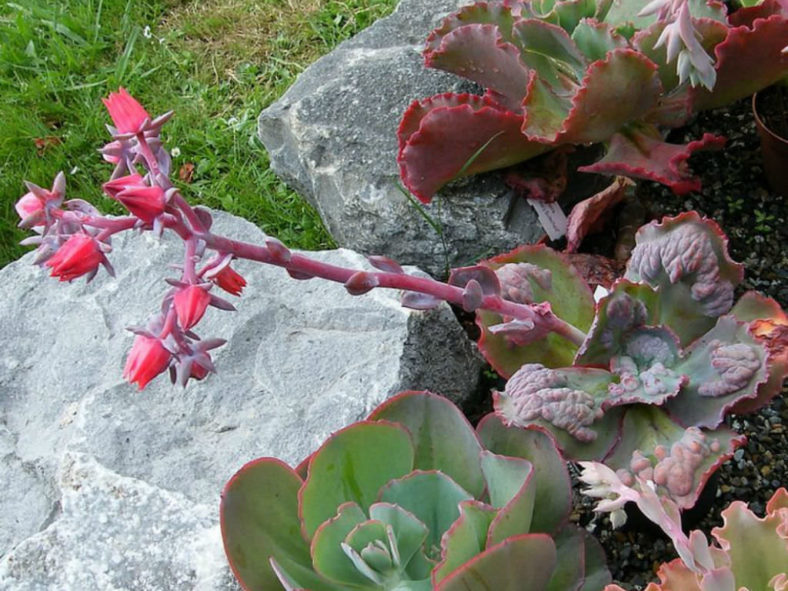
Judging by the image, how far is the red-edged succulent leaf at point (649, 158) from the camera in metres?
1.62

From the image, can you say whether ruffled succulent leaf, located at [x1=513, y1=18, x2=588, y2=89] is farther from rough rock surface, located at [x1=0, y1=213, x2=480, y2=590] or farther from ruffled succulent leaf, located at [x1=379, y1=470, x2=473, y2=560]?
ruffled succulent leaf, located at [x1=379, y1=470, x2=473, y2=560]

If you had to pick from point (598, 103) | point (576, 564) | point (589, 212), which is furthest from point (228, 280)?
point (589, 212)

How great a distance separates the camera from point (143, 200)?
91 centimetres

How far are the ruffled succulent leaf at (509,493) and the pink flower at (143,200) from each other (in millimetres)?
494

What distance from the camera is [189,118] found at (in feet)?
8.77

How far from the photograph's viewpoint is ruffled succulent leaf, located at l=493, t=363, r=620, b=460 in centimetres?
127

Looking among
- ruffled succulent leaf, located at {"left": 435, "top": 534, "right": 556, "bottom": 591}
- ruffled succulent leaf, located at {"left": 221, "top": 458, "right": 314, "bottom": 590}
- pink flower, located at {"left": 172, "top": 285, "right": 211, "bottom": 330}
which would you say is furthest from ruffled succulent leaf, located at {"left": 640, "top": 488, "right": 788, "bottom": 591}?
pink flower, located at {"left": 172, "top": 285, "right": 211, "bottom": 330}

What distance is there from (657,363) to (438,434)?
34cm

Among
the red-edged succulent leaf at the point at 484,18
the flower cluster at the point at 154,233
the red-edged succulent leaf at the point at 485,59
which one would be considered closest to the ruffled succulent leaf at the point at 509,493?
the flower cluster at the point at 154,233

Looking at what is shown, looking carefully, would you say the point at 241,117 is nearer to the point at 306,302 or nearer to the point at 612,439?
the point at 306,302

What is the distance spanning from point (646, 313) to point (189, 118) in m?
1.70

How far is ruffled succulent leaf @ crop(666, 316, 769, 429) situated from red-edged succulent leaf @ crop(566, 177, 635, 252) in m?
0.41

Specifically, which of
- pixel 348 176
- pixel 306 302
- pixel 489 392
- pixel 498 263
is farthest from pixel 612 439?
pixel 348 176

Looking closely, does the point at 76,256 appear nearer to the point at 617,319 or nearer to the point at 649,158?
the point at 617,319
